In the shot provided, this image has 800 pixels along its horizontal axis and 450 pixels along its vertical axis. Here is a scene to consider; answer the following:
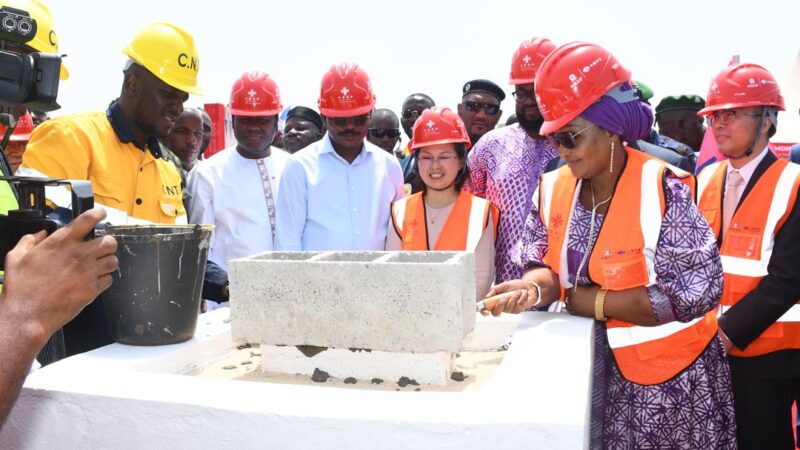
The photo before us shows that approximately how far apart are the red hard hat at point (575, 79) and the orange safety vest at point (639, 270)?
11.5 inches

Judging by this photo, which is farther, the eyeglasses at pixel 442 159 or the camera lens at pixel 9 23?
the eyeglasses at pixel 442 159

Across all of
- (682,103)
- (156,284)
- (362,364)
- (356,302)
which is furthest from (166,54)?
(682,103)

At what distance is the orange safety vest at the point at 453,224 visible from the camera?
12.2 ft

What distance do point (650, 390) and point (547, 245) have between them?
0.67 meters

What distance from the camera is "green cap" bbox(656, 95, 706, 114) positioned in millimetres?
6395

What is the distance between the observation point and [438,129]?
12.8 ft

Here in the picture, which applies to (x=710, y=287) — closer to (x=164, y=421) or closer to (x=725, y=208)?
(x=725, y=208)

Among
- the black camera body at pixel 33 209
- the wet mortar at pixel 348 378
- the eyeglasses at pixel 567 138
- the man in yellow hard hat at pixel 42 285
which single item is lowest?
the wet mortar at pixel 348 378

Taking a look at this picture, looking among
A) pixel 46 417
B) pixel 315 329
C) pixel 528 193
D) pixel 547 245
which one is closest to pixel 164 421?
pixel 46 417

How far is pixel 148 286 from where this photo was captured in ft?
7.32

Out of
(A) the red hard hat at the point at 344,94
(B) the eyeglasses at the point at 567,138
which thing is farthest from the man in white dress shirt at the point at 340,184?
(B) the eyeglasses at the point at 567,138

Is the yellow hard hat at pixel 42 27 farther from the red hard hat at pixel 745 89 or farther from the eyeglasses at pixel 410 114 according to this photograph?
the eyeglasses at pixel 410 114

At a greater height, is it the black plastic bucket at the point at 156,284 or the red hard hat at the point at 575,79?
the red hard hat at the point at 575,79

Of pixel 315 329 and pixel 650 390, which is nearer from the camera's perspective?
pixel 315 329
